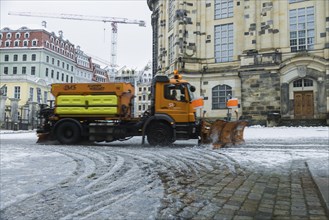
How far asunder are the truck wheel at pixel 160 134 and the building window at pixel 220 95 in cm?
1689

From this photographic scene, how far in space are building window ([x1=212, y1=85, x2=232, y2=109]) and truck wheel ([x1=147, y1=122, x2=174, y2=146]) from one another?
665 inches

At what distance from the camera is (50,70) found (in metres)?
68.5

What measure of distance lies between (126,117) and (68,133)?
271 cm

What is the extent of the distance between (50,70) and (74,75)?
43.8 ft

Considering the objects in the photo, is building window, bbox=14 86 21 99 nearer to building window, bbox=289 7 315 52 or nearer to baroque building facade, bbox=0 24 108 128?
baroque building facade, bbox=0 24 108 128

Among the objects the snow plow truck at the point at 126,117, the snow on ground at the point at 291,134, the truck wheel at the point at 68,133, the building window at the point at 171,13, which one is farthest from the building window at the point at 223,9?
the truck wheel at the point at 68,133

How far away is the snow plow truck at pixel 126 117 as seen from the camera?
40.1ft

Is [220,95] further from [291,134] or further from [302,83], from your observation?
[291,134]

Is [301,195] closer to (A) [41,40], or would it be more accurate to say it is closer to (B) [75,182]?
(B) [75,182]

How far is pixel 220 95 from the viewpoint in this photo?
28562 millimetres

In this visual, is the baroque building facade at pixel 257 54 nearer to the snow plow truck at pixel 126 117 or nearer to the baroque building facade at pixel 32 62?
the snow plow truck at pixel 126 117

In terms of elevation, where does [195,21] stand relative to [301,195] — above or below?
above

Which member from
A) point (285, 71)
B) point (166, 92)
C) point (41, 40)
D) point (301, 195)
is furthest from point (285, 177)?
point (41, 40)

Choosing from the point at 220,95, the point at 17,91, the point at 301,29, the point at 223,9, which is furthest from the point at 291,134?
the point at 17,91
